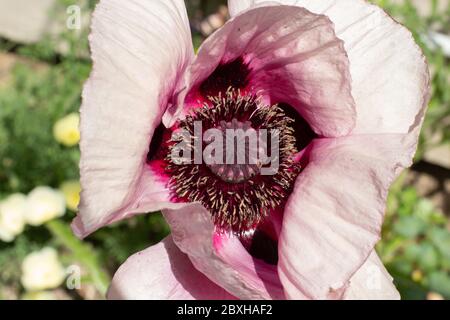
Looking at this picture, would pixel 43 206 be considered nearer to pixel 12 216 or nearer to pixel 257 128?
pixel 12 216

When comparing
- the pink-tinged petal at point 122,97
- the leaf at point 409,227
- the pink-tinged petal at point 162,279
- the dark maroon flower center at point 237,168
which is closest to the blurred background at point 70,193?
the leaf at point 409,227

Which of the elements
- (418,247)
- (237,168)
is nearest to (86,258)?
(237,168)

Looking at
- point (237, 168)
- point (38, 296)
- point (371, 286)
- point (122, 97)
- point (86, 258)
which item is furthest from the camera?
point (38, 296)

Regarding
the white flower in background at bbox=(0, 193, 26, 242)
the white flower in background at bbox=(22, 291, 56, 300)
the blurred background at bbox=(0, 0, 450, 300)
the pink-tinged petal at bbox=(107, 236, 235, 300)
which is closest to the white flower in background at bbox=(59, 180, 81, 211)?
the blurred background at bbox=(0, 0, 450, 300)

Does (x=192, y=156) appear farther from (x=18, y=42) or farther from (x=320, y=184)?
(x=18, y=42)

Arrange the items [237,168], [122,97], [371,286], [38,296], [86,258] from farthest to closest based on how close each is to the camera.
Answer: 1. [38,296]
2. [86,258]
3. [237,168]
4. [371,286]
5. [122,97]

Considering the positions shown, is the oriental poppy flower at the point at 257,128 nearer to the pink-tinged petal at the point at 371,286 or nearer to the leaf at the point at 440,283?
the pink-tinged petal at the point at 371,286
